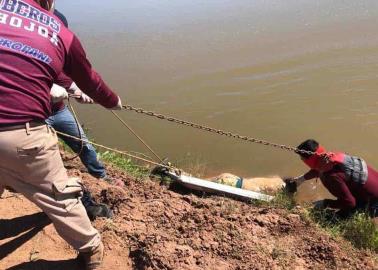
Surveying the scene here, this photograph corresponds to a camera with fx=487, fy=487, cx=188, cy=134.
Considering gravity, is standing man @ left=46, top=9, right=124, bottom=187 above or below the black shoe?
above

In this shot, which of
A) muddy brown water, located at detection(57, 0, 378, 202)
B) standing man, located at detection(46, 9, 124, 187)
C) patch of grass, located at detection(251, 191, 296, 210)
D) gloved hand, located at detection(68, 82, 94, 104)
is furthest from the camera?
muddy brown water, located at detection(57, 0, 378, 202)

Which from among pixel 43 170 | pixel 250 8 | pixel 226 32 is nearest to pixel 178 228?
pixel 43 170

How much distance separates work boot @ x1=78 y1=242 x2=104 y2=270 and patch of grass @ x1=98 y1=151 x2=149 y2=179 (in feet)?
7.25

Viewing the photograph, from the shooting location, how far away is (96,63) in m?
11.0

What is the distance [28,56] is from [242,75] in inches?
282

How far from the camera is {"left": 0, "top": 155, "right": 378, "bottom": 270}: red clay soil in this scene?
11.5 ft

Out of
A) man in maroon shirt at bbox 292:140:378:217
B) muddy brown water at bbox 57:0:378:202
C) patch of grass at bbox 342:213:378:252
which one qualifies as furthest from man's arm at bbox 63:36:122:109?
muddy brown water at bbox 57:0:378:202

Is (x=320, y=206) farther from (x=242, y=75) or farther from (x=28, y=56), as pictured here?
(x=242, y=75)

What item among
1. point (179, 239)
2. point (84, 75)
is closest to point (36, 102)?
point (84, 75)

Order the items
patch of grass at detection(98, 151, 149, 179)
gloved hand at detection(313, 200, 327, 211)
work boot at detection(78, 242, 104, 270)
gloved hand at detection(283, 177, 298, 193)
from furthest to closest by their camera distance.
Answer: patch of grass at detection(98, 151, 149, 179), gloved hand at detection(283, 177, 298, 193), gloved hand at detection(313, 200, 327, 211), work boot at detection(78, 242, 104, 270)

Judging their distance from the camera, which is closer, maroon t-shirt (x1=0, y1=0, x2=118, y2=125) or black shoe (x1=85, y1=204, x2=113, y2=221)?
maroon t-shirt (x1=0, y1=0, x2=118, y2=125)

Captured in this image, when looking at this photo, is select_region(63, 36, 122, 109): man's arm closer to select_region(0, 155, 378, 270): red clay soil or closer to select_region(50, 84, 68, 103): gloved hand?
select_region(50, 84, 68, 103): gloved hand

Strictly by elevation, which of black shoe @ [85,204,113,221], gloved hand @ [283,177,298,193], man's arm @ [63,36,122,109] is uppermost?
man's arm @ [63,36,122,109]

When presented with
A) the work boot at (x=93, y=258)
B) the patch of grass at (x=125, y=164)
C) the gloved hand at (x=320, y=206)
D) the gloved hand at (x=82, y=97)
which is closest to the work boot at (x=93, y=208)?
the work boot at (x=93, y=258)
